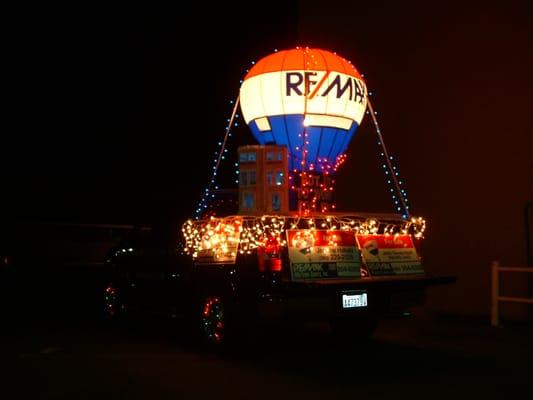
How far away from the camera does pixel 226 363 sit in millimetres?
7035

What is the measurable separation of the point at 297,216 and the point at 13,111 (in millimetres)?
21769

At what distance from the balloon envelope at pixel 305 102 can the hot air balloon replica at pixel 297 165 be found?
2 cm

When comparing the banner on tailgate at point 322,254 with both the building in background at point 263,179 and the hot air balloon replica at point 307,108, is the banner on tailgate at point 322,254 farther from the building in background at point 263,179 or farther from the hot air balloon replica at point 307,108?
the hot air balloon replica at point 307,108

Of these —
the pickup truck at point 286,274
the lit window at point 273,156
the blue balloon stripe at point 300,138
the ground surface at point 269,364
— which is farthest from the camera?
the blue balloon stripe at point 300,138

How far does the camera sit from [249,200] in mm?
8344

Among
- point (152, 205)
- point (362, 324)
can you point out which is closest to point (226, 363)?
point (362, 324)

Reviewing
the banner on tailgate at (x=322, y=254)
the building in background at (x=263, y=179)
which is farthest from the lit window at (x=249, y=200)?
the banner on tailgate at (x=322, y=254)

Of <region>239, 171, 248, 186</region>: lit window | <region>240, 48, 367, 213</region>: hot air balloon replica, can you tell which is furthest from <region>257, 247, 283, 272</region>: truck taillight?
<region>240, 48, 367, 213</region>: hot air balloon replica

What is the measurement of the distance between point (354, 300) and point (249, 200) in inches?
75.4

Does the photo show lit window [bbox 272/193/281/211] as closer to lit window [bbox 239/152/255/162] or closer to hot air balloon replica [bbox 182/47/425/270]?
hot air balloon replica [bbox 182/47/425/270]

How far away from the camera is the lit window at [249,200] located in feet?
27.2

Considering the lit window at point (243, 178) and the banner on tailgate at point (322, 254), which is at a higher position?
the lit window at point (243, 178)

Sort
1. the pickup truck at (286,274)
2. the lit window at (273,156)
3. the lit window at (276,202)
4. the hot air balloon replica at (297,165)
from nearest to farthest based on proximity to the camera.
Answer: the pickup truck at (286,274), the hot air balloon replica at (297,165), the lit window at (276,202), the lit window at (273,156)

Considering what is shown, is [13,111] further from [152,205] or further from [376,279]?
[376,279]
